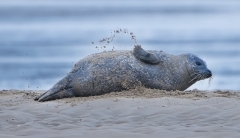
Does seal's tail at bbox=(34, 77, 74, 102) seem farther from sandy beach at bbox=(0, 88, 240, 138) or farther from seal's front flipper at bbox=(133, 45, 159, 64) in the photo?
seal's front flipper at bbox=(133, 45, 159, 64)

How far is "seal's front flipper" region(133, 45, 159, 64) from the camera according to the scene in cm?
991

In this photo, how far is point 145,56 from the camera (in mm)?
9914

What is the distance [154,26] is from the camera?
25266mm

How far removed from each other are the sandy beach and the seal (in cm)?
19

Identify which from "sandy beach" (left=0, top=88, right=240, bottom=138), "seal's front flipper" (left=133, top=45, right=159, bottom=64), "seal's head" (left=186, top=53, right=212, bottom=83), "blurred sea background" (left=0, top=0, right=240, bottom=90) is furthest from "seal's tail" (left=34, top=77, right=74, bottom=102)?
"blurred sea background" (left=0, top=0, right=240, bottom=90)

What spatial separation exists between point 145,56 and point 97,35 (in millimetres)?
11859

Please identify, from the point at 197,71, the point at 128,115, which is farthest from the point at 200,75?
the point at 128,115

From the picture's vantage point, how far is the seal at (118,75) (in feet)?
31.8

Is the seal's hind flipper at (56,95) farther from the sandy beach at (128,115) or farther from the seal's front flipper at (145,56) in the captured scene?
the seal's front flipper at (145,56)

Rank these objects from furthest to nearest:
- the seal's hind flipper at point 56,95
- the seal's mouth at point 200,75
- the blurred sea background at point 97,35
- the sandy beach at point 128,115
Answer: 1. the blurred sea background at point 97,35
2. the seal's mouth at point 200,75
3. the seal's hind flipper at point 56,95
4. the sandy beach at point 128,115

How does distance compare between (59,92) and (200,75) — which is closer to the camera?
(59,92)

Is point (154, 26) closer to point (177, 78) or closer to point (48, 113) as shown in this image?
point (177, 78)

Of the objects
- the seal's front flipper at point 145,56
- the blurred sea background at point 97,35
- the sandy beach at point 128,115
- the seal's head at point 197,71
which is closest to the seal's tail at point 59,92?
the sandy beach at point 128,115

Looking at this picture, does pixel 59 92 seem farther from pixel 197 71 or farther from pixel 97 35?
pixel 97 35
